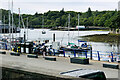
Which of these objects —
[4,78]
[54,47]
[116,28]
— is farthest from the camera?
[116,28]

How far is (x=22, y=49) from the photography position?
126 feet

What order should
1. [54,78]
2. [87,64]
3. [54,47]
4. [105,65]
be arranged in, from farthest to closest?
[54,47], [87,64], [105,65], [54,78]

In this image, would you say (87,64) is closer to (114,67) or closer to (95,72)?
(114,67)

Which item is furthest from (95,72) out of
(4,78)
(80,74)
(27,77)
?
(4,78)

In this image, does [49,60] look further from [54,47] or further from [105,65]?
[54,47]

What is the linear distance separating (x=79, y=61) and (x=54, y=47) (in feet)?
56.2

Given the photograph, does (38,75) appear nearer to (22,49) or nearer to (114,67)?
(114,67)

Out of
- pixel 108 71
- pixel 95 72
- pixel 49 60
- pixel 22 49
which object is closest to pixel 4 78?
pixel 95 72

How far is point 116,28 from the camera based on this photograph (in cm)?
14275

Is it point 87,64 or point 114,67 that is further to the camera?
point 87,64

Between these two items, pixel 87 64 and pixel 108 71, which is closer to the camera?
pixel 108 71

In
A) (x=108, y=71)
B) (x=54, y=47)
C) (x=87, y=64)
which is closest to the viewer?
(x=108, y=71)

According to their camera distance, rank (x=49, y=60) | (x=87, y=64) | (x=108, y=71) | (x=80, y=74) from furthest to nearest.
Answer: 1. (x=49, y=60)
2. (x=87, y=64)
3. (x=108, y=71)
4. (x=80, y=74)

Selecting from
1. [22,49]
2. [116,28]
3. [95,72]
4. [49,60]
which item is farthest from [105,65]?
[116,28]
